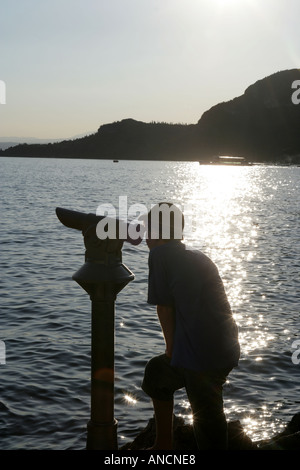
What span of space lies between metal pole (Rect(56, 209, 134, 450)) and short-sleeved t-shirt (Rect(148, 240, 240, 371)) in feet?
0.87

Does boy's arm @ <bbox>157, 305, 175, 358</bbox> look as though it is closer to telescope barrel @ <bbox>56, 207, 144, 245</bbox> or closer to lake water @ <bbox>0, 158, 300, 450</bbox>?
telescope barrel @ <bbox>56, 207, 144, 245</bbox>

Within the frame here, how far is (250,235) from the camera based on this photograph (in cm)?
3266

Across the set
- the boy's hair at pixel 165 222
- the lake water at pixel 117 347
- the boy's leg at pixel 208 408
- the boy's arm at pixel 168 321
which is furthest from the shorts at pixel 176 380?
the lake water at pixel 117 347

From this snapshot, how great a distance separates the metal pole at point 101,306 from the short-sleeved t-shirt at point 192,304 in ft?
0.87

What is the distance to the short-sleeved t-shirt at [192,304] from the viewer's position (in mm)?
4180

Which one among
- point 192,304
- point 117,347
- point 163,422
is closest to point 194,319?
point 192,304

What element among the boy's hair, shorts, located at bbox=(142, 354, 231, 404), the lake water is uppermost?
the boy's hair

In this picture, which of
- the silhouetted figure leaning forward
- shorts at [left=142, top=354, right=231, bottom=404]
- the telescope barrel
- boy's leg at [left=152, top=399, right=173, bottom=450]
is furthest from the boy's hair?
boy's leg at [left=152, top=399, right=173, bottom=450]

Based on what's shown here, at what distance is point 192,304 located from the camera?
4.20 meters

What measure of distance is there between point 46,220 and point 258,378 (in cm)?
2876

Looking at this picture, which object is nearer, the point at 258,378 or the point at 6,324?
the point at 258,378

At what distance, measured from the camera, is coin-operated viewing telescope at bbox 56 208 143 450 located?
3.99 m
